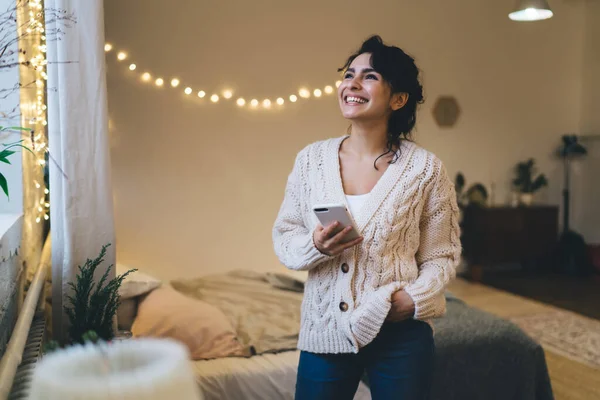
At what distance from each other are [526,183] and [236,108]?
115 inches

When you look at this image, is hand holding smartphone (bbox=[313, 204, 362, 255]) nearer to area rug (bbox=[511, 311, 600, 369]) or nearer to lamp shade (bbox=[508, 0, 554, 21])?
area rug (bbox=[511, 311, 600, 369])

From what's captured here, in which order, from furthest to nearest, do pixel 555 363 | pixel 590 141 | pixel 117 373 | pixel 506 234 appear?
pixel 590 141
pixel 506 234
pixel 555 363
pixel 117 373

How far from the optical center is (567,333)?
11.7ft

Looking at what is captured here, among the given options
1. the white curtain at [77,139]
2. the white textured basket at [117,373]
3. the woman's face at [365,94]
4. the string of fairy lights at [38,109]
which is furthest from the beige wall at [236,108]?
the white textured basket at [117,373]

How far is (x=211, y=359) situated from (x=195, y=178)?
2.21 meters

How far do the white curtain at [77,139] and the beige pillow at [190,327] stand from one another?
1.39ft

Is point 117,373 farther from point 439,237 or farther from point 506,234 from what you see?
point 506,234

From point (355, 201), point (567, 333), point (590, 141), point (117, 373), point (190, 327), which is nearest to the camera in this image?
point (117, 373)

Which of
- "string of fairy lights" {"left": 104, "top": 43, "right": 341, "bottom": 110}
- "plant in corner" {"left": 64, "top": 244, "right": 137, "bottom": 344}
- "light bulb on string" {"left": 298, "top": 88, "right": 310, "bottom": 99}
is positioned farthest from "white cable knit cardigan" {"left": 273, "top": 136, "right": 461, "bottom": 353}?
A: "light bulb on string" {"left": 298, "top": 88, "right": 310, "bottom": 99}

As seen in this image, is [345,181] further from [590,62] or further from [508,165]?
[590,62]

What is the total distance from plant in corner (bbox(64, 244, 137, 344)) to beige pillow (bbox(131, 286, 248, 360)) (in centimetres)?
41

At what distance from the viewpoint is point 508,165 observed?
5.40m

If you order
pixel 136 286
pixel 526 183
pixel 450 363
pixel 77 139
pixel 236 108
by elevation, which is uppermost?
pixel 236 108

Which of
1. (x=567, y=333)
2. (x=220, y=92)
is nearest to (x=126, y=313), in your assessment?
(x=220, y=92)
